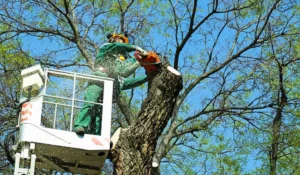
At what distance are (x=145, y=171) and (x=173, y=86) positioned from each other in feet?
4.32

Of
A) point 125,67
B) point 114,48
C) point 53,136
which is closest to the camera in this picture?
point 53,136

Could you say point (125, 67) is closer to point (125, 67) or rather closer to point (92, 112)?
point (125, 67)

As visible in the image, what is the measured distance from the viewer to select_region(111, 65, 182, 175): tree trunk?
9.07 m

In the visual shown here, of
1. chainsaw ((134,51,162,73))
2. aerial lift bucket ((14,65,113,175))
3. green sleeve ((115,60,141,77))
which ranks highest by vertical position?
green sleeve ((115,60,141,77))

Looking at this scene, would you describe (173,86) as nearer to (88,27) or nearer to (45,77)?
(45,77)

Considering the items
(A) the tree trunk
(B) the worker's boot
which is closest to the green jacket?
(A) the tree trunk

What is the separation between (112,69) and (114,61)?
0.43ft

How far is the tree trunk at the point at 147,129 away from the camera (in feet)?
29.8

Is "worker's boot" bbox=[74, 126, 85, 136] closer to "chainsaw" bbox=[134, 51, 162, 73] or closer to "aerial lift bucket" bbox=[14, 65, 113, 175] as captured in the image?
"aerial lift bucket" bbox=[14, 65, 113, 175]

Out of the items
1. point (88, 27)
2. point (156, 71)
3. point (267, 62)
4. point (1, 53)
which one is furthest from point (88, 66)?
point (156, 71)

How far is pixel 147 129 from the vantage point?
9.30 metres

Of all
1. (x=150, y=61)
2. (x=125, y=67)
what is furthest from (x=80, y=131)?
(x=125, y=67)

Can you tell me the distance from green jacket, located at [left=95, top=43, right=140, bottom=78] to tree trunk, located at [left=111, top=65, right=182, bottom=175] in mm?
712

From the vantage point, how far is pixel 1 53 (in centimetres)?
1600
